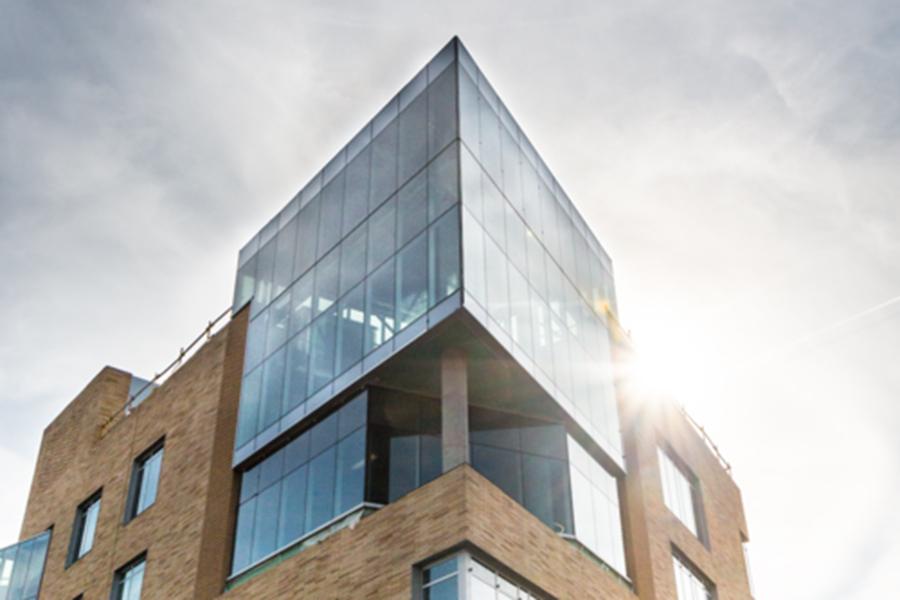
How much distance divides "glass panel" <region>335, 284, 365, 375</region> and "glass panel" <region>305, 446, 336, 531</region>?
2158 millimetres

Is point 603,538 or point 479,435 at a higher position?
point 479,435

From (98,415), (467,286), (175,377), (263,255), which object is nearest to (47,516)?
(98,415)

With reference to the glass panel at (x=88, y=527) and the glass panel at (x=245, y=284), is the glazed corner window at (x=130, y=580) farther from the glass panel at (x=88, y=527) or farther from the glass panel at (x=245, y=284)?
the glass panel at (x=245, y=284)

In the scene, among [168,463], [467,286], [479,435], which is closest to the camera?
[467,286]

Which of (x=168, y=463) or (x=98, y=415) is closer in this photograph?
(x=168, y=463)

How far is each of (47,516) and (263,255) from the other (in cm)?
1293

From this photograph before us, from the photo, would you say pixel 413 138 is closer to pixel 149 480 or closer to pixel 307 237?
pixel 307 237

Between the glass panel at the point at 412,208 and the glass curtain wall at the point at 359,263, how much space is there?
0.04 m

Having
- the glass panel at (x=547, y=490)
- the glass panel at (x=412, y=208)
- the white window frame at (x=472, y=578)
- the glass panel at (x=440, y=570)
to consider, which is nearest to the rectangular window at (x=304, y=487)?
the glass panel at (x=440, y=570)

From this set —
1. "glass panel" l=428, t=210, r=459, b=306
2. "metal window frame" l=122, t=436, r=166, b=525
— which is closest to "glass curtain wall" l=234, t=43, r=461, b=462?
"glass panel" l=428, t=210, r=459, b=306

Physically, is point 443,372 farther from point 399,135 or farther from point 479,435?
point 399,135

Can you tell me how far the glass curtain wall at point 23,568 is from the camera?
115ft

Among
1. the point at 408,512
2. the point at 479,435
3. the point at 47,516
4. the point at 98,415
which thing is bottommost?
the point at 408,512

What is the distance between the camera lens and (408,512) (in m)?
22.4
